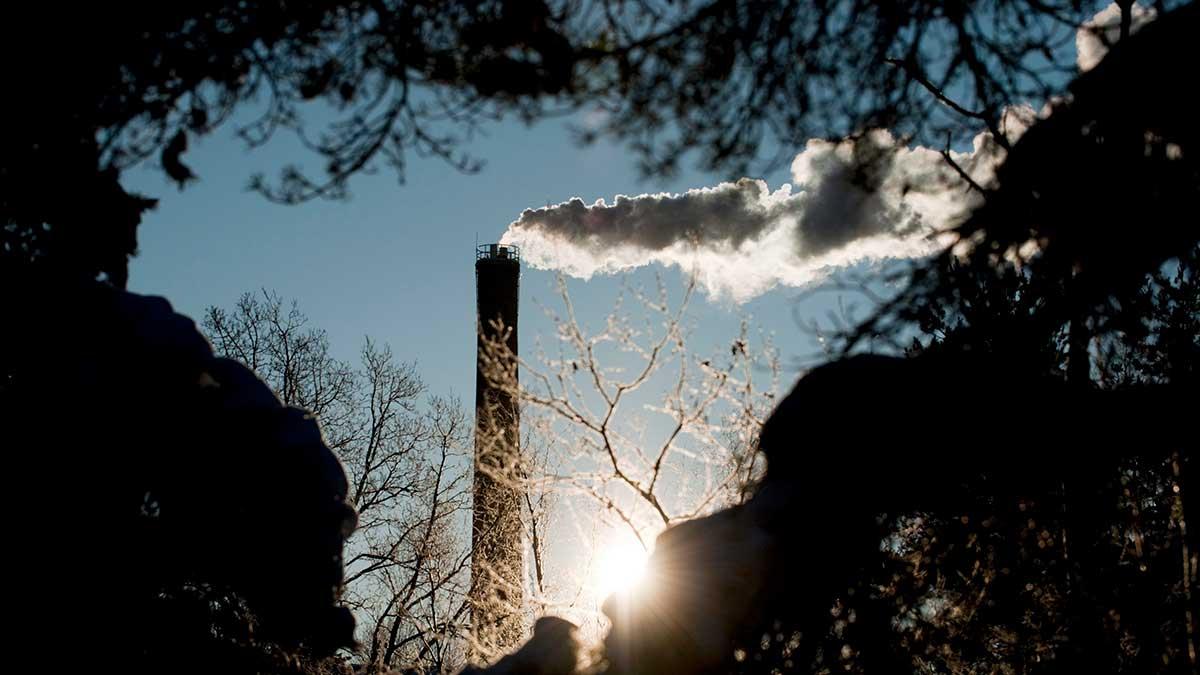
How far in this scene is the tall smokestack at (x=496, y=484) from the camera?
6965mm

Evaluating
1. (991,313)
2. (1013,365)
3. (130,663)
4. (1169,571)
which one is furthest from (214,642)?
(1169,571)

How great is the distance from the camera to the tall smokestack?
274 inches

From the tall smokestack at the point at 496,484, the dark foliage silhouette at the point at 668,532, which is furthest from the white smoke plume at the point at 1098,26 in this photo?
the tall smokestack at the point at 496,484

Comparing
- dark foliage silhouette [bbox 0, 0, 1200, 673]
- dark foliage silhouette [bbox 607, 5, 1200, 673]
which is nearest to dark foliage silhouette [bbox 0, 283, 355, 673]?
dark foliage silhouette [bbox 0, 0, 1200, 673]

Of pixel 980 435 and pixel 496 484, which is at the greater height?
pixel 496 484

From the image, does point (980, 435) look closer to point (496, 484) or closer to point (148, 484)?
point (148, 484)

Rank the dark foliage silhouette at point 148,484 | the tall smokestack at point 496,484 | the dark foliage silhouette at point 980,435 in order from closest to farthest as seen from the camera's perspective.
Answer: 1. the dark foliage silhouette at point 980,435
2. the dark foliage silhouette at point 148,484
3. the tall smokestack at point 496,484

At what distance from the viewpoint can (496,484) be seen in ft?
62.2

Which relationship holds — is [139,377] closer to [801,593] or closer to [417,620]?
[801,593]

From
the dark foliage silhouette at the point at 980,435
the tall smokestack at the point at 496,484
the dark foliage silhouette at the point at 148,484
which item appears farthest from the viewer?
the tall smokestack at the point at 496,484

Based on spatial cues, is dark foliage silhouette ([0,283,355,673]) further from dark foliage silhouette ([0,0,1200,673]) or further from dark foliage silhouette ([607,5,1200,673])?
dark foliage silhouette ([607,5,1200,673])

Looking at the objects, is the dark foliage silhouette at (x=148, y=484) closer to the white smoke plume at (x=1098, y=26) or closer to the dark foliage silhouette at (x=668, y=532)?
the dark foliage silhouette at (x=668, y=532)

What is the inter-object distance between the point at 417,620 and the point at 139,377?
16108mm

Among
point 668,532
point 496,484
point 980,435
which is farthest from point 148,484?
point 496,484
